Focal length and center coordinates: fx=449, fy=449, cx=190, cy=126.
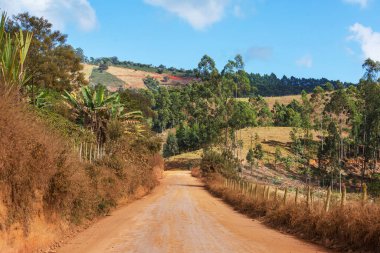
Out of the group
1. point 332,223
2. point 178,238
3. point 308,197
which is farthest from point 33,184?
point 308,197

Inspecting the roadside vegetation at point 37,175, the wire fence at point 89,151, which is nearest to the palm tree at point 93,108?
the wire fence at point 89,151

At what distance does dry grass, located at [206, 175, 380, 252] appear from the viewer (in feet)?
39.8

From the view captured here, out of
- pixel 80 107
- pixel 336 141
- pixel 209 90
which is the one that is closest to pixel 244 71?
pixel 209 90

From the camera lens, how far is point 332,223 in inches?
558

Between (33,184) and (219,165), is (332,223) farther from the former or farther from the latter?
(219,165)

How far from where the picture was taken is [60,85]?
46.8m

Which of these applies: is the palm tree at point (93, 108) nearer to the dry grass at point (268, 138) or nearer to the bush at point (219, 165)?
the bush at point (219, 165)

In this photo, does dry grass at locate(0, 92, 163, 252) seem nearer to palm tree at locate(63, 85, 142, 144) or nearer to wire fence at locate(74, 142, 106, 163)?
wire fence at locate(74, 142, 106, 163)

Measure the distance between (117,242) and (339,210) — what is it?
22.7ft

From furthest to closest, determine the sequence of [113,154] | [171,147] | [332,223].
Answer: [171,147]
[113,154]
[332,223]

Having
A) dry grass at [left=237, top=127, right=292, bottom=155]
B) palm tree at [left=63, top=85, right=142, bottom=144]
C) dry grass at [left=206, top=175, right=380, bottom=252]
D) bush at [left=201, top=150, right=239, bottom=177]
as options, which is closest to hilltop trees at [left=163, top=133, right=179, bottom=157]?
dry grass at [left=237, top=127, right=292, bottom=155]

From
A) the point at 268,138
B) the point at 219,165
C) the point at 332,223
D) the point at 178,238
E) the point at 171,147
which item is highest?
the point at 268,138

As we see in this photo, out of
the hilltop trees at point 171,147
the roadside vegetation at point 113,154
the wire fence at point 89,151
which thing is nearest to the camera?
the roadside vegetation at point 113,154

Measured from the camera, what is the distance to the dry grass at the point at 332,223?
Result: 12.1 metres
